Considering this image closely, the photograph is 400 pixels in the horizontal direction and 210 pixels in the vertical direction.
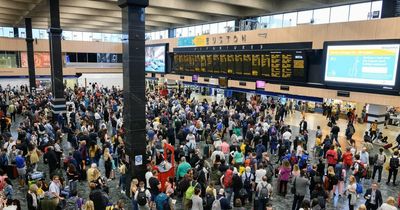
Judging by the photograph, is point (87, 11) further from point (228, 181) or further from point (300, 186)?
point (300, 186)

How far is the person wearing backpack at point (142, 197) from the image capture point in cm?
713

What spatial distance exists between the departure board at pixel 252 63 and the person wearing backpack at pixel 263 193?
30.2ft

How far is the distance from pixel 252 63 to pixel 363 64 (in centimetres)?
667

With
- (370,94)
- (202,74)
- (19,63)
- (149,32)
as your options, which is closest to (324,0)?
(370,94)

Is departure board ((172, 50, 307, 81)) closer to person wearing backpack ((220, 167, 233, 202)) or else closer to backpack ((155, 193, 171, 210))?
person wearing backpack ((220, 167, 233, 202))

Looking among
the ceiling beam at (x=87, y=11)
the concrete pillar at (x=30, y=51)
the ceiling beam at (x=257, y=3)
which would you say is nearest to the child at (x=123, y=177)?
the ceiling beam at (x=257, y=3)

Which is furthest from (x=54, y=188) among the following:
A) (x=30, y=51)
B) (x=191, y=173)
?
(x=30, y=51)

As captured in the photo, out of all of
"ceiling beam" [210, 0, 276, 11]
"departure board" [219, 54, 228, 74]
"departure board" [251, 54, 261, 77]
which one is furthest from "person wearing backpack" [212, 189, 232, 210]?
"ceiling beam" [210, 0, 276, 11]

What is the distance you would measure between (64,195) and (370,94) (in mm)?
12698

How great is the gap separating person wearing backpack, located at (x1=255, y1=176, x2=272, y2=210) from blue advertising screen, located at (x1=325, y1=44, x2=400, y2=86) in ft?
26.4

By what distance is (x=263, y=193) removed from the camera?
7648mm

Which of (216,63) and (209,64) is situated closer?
(216,63)

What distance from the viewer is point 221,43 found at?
20.6m

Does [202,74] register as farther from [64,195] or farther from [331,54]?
[64,195]
